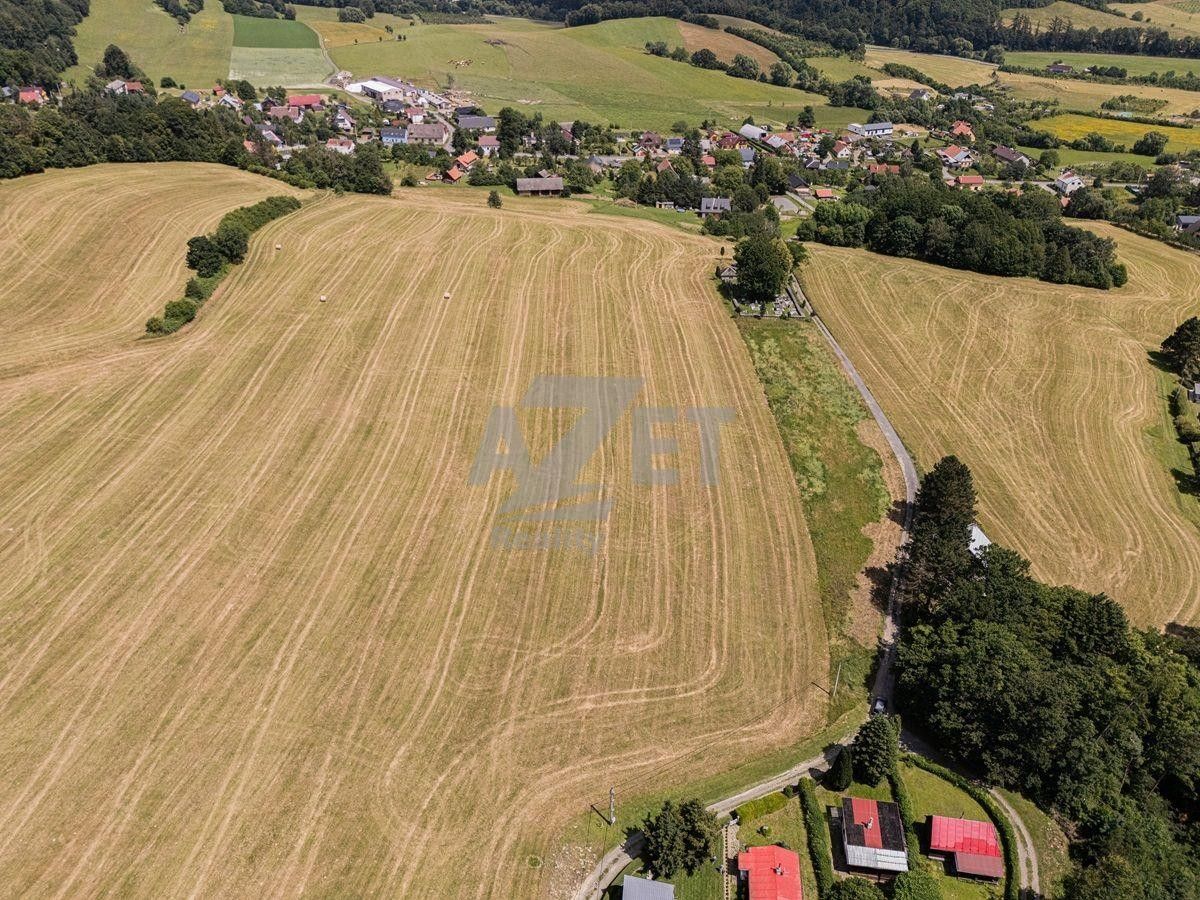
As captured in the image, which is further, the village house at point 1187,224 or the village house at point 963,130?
the village house at point 963,130

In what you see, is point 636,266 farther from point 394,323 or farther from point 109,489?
point 109,489

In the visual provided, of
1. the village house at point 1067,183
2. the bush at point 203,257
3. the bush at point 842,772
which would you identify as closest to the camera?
the bush at point 842,772

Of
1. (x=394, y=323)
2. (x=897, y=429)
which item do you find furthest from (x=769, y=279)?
(x=394, y=323)

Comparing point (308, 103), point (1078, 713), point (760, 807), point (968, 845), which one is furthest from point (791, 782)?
Answer: point (308, 103)

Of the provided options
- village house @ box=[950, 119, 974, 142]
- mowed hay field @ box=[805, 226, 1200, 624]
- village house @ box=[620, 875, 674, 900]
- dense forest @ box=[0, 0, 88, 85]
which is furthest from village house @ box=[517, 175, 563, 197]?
dense forest @ box=[0, 0, 88, 85]

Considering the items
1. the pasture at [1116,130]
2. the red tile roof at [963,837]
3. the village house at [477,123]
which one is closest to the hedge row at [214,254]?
the village house at [477,123]

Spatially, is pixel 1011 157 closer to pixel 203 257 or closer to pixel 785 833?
pixel 203 257

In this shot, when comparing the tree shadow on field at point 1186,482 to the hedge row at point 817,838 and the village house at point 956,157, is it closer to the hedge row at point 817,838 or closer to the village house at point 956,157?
the hedge row at point 817,838
